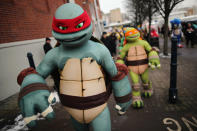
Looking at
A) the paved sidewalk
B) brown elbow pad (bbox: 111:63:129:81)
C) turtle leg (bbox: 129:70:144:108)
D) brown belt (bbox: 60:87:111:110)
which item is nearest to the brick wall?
the paved sidewalk

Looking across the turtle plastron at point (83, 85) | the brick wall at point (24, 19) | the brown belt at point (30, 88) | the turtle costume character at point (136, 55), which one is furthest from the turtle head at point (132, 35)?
the brick wall at point (24, 19)

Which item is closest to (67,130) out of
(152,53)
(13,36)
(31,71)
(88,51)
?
(31,71)

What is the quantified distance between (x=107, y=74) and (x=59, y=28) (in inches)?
27.9

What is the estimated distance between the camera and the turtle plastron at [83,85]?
1.43 metres

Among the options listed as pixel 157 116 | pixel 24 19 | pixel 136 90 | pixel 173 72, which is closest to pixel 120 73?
pixel 136 90

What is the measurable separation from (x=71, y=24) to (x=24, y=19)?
536cm

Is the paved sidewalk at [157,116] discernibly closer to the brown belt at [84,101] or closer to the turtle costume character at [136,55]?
the turtle costume character at [136,55]

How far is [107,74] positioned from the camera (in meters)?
1.67

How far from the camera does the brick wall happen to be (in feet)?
16.3

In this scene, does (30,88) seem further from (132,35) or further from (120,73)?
(132,35)

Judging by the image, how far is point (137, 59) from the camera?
296cm

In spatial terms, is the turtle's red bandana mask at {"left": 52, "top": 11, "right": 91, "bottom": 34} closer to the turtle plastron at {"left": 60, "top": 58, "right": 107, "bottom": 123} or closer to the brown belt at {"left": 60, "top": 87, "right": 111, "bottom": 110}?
the turtle plastron at {"left": 60, "top": 58, "right": 107, "bottom": 123}

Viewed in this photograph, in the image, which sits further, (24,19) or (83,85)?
(24,19)

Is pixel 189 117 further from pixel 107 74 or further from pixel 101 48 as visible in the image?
pixel 101 48
